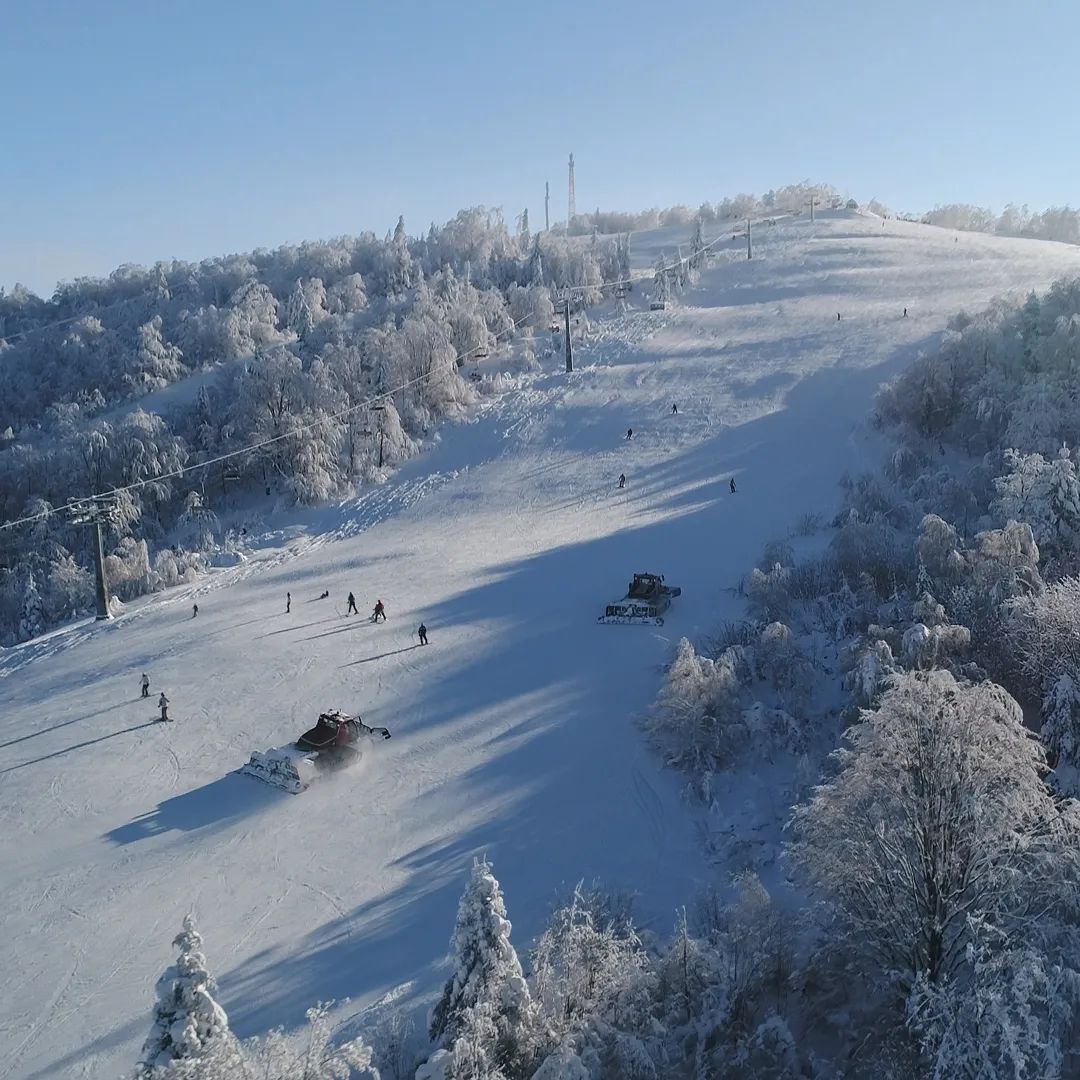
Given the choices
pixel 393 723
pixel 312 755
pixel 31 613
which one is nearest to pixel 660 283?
pixel 31 613

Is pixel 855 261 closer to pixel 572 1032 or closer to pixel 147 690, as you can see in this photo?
pixel 147 690

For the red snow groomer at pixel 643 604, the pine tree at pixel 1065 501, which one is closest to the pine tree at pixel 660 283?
the red snow groomer at pixel 643 604

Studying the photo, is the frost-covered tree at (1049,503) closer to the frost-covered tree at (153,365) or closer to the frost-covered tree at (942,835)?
the frost-covered tree at (942,835)

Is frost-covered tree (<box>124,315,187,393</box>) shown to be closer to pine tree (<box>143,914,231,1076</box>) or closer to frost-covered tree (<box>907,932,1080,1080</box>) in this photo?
pine tree (<box>143,914,231,1076</box>)

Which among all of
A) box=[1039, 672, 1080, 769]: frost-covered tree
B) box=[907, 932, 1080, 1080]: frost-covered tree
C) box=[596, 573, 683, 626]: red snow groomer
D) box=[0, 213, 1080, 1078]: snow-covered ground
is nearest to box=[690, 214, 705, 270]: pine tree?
box=[0, 213, 1080, 1078]: snow-covered ground

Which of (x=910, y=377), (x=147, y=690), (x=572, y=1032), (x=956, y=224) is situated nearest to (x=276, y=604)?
(x=147, y=690)

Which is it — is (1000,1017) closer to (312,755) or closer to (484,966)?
(484,966)
